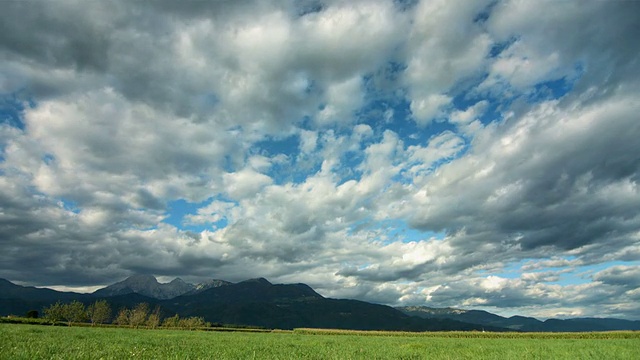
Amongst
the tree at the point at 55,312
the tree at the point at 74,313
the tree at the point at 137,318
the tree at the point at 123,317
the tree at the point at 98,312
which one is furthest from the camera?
the tree at the point at 123,317

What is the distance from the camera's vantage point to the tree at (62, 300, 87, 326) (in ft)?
539

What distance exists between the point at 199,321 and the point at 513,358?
208216mm

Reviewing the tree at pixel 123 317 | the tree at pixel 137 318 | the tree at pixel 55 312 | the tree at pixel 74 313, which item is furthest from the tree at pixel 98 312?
the tree at pixel 137 318

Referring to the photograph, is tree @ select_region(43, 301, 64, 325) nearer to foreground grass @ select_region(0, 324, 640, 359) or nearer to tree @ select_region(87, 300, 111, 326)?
tree @ select_region(87, 300, 111, 326)

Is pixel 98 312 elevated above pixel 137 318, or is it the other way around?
pixel 98 312

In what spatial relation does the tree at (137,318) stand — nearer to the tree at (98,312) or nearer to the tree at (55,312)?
the tree at (98,312)

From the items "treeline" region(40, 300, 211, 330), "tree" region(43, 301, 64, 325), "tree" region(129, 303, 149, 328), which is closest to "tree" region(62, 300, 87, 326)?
"treeline" region(40, 300, 211, 330)

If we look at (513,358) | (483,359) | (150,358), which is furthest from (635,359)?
(150,358)

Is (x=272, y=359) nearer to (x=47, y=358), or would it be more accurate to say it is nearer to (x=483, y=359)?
(x=47, y=358)

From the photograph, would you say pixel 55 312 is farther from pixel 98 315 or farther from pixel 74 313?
pixel 98 315

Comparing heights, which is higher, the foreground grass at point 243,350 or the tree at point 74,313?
the foreground grass at point 243,350

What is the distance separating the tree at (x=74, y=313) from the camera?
164 meters

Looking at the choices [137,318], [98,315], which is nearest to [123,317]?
[98,315]

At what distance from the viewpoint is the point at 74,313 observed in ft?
552
